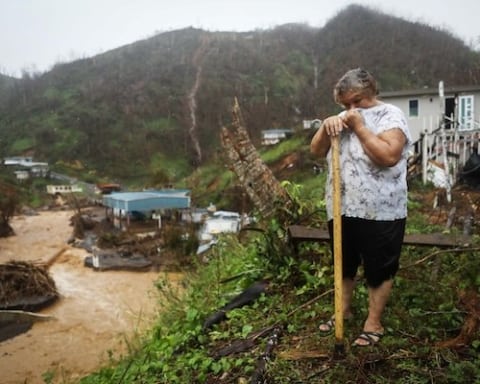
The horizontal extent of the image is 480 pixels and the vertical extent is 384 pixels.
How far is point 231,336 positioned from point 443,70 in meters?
58.2

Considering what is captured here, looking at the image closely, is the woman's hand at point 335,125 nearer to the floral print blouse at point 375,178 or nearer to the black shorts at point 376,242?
the floral print blouse at point 375,178

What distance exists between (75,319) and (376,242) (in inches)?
426

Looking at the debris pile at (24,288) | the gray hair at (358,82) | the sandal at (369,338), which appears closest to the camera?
the gray hair at (358,82)

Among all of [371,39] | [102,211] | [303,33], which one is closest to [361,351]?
[102,211]

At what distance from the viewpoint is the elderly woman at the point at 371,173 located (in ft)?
6.98

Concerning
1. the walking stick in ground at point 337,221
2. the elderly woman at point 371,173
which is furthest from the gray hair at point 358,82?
the walking stick in ground at point 337,221

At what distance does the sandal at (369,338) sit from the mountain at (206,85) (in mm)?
31962

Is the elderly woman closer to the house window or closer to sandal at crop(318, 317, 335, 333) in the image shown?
sandal at crop(318, 317, 335, 333)

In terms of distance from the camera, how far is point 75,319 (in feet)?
36.3

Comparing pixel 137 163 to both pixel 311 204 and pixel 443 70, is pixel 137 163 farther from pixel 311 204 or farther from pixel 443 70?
pixel 311 204

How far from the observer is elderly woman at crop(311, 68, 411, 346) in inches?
83.7

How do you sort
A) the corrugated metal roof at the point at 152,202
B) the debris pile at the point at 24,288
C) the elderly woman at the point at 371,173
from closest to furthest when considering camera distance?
the elderly woman at the point at 371,173
the debris pile at the point at 24,288
the corrugated metal roof at the point at 152,202

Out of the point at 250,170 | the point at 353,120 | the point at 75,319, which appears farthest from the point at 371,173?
the point at 75,319

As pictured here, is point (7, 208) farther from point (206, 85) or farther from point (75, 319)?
point (206, 85)
